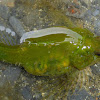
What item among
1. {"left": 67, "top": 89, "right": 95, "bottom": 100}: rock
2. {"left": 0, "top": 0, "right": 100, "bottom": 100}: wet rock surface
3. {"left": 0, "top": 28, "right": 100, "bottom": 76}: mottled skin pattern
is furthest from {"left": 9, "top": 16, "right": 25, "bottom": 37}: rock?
{"left": 67, "top": 89, "right": 95, "bottom": 100}: rock

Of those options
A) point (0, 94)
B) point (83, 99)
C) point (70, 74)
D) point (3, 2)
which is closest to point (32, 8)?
point (3, 2)

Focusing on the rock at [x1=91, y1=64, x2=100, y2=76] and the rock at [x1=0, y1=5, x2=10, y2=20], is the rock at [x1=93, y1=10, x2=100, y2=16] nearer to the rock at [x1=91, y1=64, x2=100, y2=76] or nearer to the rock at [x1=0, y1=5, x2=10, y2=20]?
the rock at [x1=91, y1=64, x2=100, y2=76]

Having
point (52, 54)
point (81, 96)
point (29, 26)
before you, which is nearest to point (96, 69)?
point (81, 96)

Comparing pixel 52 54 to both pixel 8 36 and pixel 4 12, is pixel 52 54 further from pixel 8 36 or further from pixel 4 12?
pixel 4 12

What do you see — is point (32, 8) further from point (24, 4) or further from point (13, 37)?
point (13, 37)

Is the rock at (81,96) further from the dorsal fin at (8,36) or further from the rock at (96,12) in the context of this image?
the rock at (96,12)

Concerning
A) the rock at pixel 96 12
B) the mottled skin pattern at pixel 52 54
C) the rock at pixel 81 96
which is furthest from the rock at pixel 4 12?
the rock at pixel 81 96
